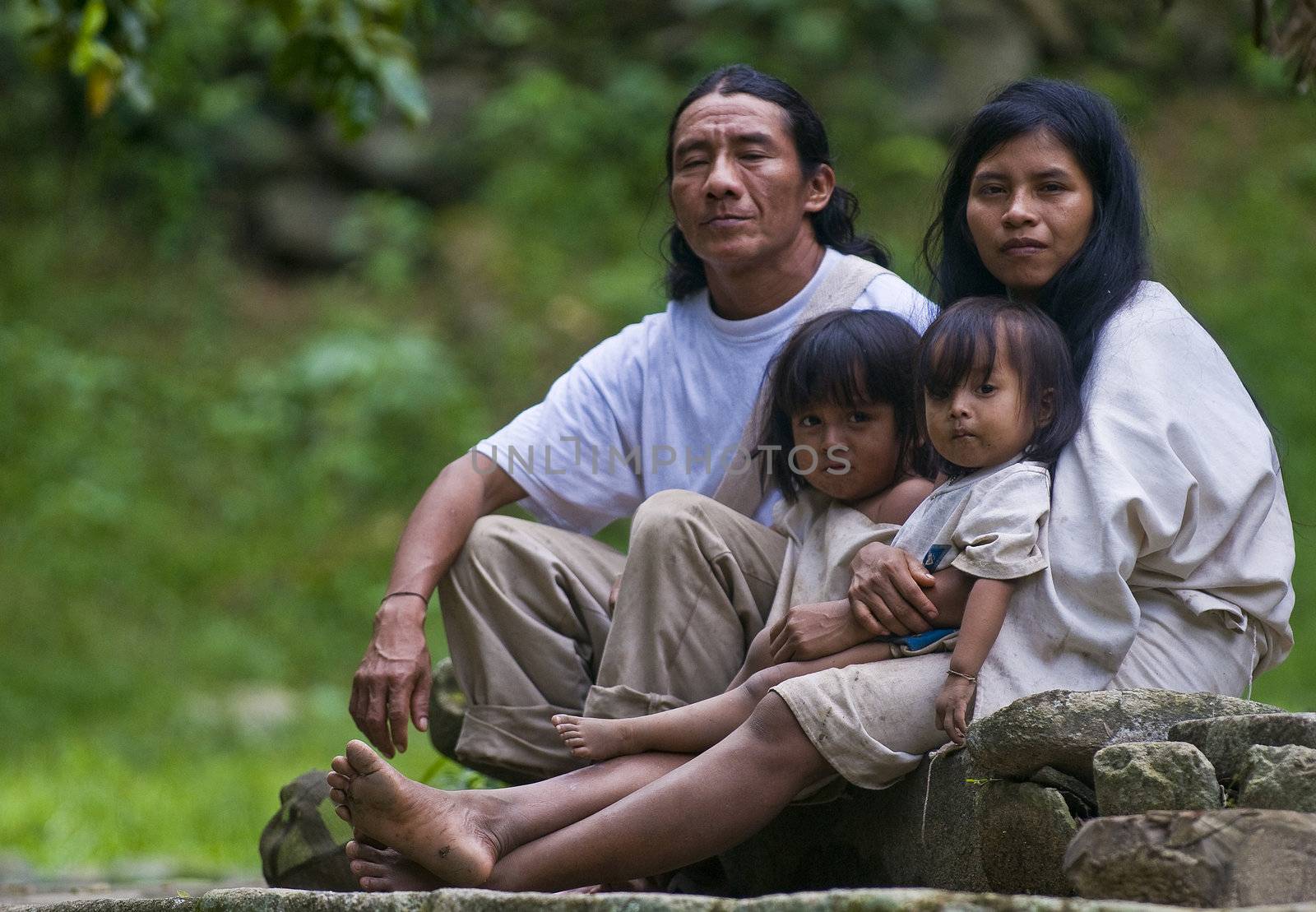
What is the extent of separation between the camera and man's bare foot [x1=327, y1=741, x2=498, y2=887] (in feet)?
8.00

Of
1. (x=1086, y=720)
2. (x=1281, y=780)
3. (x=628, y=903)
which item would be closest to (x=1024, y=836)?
(x=1086, y=720)

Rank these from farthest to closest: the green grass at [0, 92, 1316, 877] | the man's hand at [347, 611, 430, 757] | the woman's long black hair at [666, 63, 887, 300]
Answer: the green grass at [0, 92, 1316, 877], the woman's long black hair at [666, 63, 887, 300], the man's hand at [347, 611, 430, 757]

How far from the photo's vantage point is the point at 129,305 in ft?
31.1

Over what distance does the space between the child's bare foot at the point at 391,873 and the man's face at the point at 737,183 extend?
148 centimetres

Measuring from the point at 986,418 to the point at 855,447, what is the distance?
0.38 m

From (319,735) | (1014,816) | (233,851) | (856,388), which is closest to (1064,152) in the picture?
(856,388)

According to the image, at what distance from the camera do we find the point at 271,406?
8820 mm

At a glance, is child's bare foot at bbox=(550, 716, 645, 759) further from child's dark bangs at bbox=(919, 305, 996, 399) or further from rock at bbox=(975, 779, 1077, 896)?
child's dark bangs at bbox=(919, 305, 996, 399)

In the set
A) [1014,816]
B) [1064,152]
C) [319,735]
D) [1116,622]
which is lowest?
[319,735]

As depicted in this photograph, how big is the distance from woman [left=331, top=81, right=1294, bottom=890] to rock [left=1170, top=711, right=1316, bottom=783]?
330 millimetres

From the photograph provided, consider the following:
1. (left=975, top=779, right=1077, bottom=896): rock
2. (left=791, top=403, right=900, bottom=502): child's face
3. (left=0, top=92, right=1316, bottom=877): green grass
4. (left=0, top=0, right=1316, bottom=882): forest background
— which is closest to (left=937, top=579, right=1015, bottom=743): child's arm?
(left=975, top=779, right=1077, bottom=896): rock

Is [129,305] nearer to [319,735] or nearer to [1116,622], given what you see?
[319,735]

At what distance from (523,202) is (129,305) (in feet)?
8.21

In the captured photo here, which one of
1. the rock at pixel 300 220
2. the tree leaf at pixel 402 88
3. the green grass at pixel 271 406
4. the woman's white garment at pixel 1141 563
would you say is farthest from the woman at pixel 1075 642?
the rock at pixel 300 220
